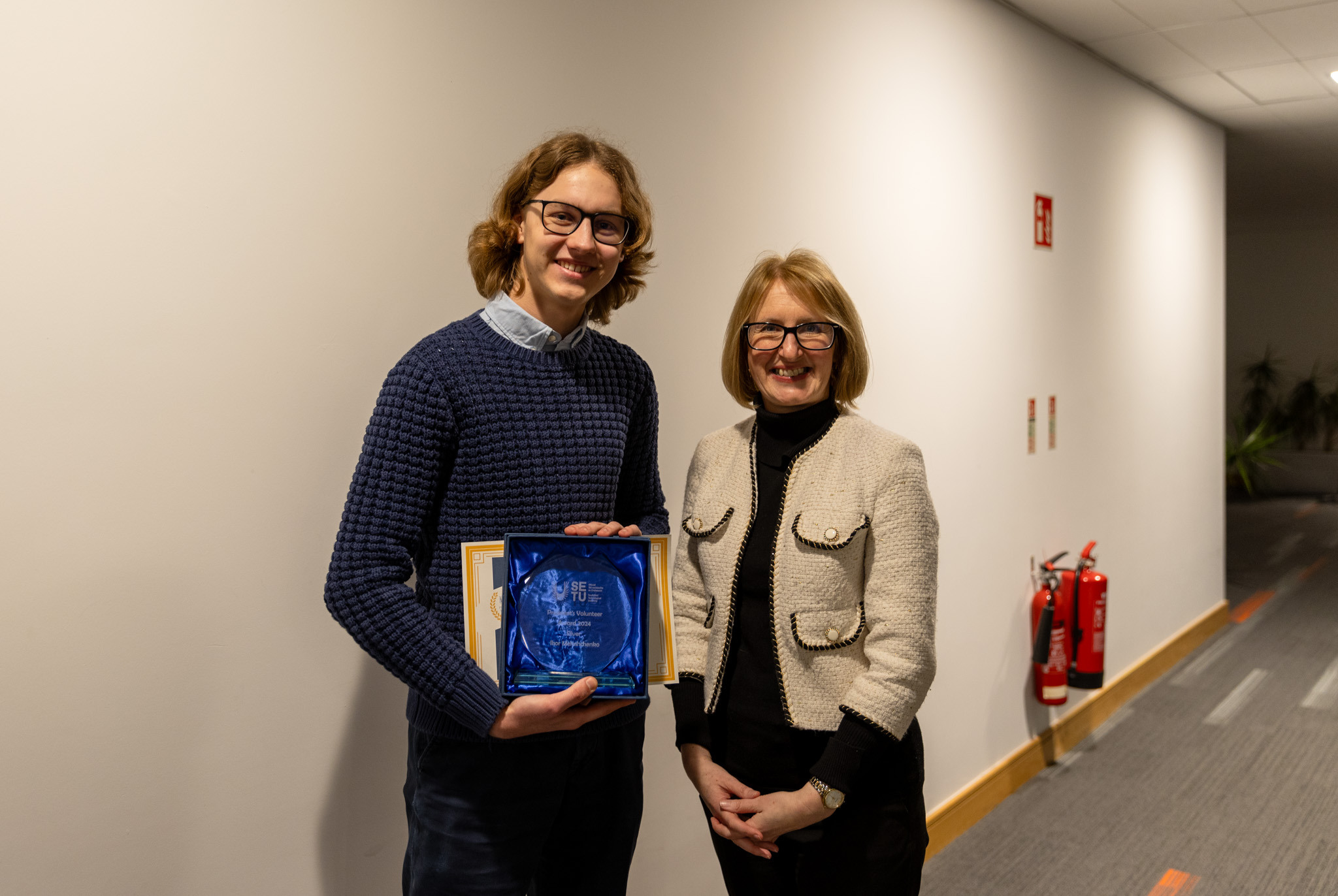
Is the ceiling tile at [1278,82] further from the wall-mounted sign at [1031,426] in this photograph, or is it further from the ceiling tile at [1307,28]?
the wall-mounted sign at [1031,426]

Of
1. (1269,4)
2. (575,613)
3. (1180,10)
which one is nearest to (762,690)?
(575,613)

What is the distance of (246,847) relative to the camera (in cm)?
154

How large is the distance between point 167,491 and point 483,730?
2.02 ft

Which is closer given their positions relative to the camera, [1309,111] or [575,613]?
[575,613]

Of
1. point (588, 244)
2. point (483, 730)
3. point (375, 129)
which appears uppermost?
point (375, 129)

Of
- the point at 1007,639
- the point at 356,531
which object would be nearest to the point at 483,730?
the point at 356,531

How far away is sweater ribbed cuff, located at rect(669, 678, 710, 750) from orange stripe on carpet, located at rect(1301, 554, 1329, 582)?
6656mm

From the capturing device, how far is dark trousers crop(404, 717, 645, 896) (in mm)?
1300

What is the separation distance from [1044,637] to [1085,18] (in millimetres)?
2239

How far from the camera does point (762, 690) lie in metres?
1.49

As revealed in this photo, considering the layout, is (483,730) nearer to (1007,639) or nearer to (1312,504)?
(1007,639)

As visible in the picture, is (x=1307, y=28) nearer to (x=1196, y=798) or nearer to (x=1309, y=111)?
(x=1309, y=111)

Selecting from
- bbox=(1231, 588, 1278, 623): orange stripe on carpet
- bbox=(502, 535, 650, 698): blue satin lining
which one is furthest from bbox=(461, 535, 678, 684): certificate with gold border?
bbox=(1231, 588, 1278, 623): orange stripe on carpet

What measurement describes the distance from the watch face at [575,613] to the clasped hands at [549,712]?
0.03 meters
